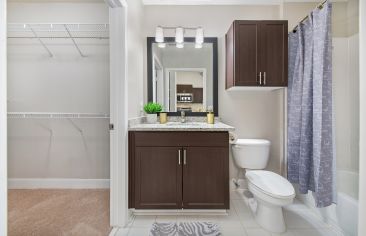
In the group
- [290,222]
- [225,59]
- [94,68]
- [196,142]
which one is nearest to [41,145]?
[94,68]

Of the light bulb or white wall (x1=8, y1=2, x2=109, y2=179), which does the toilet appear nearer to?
the light bulb

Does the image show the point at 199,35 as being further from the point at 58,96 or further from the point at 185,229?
the point at 185,229

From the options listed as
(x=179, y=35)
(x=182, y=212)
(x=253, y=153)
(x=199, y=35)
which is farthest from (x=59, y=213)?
(x=199, y=35)

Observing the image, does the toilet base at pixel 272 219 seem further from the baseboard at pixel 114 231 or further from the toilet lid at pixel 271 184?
the baseboard at pixel 114 231

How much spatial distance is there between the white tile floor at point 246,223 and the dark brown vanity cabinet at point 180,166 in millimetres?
149

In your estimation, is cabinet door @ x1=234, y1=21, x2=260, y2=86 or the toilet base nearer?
the toilet base

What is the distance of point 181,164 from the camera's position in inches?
82.0

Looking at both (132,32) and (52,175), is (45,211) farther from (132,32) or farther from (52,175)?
(132,32)

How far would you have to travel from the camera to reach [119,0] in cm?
183

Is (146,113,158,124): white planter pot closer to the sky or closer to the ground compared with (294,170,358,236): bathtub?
closer to the sky

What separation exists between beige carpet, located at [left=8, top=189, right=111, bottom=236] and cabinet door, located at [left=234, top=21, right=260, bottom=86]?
6.60ft

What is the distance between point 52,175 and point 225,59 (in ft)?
9.01

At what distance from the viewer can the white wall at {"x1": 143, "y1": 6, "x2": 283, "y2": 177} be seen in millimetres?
2826

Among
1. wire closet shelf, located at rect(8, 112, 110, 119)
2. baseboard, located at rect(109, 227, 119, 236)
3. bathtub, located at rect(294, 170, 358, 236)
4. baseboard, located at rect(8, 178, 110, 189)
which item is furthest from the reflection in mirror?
bathtub, located at rect(294, 170, 358, 236)
